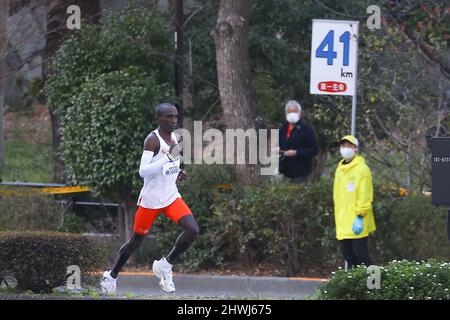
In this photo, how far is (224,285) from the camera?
14.0 meters

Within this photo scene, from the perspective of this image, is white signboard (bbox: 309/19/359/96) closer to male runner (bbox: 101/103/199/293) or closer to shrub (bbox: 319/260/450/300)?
male runner (bbox: 101/103/199/293)

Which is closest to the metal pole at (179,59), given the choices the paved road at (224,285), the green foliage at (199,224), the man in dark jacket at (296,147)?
the green foliage at (199,224)

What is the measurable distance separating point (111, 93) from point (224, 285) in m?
3.13

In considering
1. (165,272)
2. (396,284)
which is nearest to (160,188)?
(165,272)

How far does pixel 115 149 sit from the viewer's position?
15289mm

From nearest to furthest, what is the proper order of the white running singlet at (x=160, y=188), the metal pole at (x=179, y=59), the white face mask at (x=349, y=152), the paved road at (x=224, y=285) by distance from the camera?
the white running singlet at (x=160, y=188)
the white face mask at (x=349, y=152)
the paved road at (x=224, y=285)
the metal pole at (x=179, y=59)

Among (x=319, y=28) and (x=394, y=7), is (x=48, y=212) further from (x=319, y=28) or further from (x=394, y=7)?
(x=394, y=7)

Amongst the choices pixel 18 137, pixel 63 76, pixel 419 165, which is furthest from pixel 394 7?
pixel 18 137

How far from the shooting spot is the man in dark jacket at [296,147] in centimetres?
1506

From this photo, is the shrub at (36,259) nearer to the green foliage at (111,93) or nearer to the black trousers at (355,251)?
the black trousers at (355,251)

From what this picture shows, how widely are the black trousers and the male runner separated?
279 cm

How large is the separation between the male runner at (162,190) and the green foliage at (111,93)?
4006mm

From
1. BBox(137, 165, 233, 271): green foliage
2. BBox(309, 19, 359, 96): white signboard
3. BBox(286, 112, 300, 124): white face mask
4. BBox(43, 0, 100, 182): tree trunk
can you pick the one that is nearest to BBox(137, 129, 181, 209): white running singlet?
BBox(309, 19, 359, 96): white signboard

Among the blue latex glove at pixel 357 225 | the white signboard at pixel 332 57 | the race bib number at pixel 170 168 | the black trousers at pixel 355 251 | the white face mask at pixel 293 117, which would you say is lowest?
the black trousers at pixel 355 251
